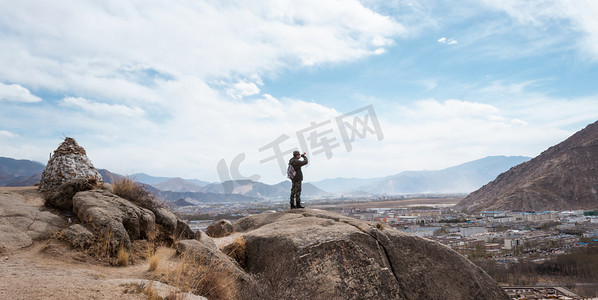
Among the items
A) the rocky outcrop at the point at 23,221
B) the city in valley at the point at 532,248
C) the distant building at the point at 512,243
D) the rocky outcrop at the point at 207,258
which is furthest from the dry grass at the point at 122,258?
the distant building at the point at 512,243

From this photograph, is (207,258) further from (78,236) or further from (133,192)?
(133,192)

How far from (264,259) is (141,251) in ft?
11.1

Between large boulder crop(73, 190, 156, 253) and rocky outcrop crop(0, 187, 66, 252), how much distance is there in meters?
0.70

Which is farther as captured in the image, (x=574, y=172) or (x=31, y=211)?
(x=574, y=172)

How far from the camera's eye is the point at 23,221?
942 cm

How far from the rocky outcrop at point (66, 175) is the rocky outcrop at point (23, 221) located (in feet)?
1.58

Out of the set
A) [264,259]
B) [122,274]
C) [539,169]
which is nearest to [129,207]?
[122,274]

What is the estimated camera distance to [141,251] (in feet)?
32.9

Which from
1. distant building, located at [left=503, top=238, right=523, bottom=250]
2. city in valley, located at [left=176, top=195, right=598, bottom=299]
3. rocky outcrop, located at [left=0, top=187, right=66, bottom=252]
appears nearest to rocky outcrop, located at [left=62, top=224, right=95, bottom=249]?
rocky outcrop, located at [left=0, top=187, right=66, bottom=252]

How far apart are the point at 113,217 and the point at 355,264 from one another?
21.8ft

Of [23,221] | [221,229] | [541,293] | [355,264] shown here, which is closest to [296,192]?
[221,229]

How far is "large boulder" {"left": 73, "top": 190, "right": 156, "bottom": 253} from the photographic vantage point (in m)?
9.34

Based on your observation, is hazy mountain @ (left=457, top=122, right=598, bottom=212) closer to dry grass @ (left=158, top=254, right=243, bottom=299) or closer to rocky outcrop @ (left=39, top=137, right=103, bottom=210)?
dry grass @ (left=158, top=254, right=243, bottom=299)

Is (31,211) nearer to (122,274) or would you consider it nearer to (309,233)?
(122,274)
